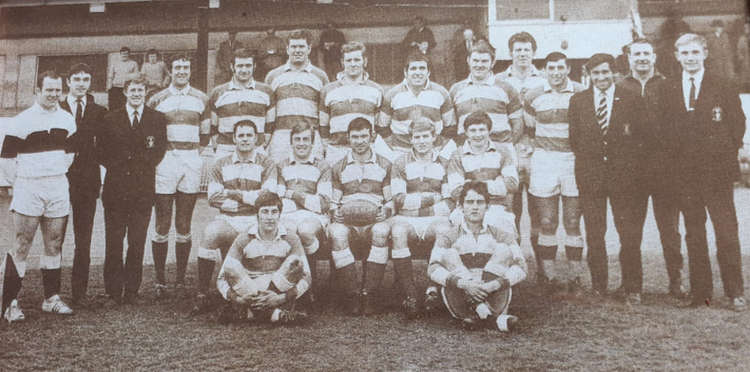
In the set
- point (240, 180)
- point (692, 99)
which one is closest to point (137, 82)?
point (240, 180)

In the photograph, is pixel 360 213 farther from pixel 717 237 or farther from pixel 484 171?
pixel 717 237

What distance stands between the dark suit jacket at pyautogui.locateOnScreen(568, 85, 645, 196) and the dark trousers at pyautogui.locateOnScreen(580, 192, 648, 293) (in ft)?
0.16

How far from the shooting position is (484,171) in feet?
9.32

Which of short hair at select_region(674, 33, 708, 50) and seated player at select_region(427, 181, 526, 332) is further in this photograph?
→ short hair at select_region(674, 33, 708, 50)

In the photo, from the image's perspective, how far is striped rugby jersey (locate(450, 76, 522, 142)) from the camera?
3.04m

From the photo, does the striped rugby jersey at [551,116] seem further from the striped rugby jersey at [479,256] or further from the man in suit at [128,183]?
the man in suit at [128,183]

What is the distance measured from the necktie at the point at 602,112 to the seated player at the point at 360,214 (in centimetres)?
113

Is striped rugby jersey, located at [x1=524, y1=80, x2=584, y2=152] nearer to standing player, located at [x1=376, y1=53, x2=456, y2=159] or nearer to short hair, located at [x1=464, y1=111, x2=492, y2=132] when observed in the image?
short hair, located at [x1=464, y1=111, x2=492, y2=132]

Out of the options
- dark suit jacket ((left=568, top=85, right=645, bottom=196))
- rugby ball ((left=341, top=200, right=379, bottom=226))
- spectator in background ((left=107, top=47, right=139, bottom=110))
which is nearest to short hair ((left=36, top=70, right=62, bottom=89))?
spectator in background ((left=107, top=47, right=139, bottom=110))

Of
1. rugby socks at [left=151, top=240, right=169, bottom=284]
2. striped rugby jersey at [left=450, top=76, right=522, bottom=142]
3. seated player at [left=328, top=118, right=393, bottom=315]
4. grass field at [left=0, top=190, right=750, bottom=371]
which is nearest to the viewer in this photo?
grass field at [left=0, top=190, right=750, bottom=371]

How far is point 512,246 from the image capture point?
8.39 feet

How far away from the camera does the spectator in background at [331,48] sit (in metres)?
3.20

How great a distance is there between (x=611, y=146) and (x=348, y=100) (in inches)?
56.6

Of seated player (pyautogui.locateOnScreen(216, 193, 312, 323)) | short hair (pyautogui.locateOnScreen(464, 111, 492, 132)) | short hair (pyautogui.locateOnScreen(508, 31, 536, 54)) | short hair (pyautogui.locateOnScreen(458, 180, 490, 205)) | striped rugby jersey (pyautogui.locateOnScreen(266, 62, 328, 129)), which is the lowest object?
seated player (pyautogui.locateOnScreen(216, 193, 312, 323))
